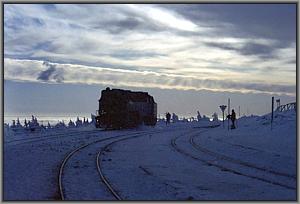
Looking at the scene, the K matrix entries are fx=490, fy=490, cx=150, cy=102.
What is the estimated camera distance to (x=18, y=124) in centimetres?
4781

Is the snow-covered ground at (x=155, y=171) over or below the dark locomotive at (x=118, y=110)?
below

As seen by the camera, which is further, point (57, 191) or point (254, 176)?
point (254, 176)

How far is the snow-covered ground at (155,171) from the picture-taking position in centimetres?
1346

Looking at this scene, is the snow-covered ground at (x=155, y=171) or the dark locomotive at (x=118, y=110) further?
the dark locomotive at (x=118, y=110)

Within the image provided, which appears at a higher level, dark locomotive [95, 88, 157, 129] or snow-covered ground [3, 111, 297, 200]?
dark locomotive [95, 88, 157, 129]

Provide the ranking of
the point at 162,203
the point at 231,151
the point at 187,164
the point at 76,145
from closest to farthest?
the point at 162,203 → the point at 187,164 → the point at 231,151 → the point at 76,145

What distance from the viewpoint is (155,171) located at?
1741 cm

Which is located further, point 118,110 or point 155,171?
point 118,110

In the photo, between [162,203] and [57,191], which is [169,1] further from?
[57,191]

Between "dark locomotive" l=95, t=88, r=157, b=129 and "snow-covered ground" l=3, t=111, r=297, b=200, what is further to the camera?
"dark locomotive" l=95, t=88, r=157, b=129

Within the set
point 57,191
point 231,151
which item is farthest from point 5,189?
point 231,151

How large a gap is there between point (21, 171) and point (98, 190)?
431cm

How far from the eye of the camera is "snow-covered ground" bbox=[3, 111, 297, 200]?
13.5m

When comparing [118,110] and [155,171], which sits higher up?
[118,110]
